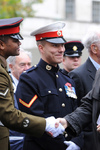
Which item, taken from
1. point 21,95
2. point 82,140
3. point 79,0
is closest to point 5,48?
point 21,95

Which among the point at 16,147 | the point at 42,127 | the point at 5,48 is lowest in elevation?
the point at 16,147

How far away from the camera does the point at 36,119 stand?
3.83m

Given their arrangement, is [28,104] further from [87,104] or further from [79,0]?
[79,0]

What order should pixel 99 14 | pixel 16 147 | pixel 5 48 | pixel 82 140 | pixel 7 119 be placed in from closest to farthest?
pixel 7 119, pixel 5 48, pixel 82 140, pixel 16 147, pixel 99 14

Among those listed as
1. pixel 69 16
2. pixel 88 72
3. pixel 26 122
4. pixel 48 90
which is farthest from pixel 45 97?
pixel 69 16

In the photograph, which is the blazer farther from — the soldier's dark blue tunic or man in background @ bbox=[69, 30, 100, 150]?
man in background @ bbox=[69, 30, 100, 150]

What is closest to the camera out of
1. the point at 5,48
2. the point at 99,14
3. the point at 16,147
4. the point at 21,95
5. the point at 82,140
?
the point at 5,48

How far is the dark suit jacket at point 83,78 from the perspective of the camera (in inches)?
194

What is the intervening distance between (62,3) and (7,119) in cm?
2195

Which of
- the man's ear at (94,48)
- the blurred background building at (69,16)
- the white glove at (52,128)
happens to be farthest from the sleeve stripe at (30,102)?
the blurred background building at (69,16)

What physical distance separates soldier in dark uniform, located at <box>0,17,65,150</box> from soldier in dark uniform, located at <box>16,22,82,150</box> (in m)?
0.34

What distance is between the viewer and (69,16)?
25.4 meters

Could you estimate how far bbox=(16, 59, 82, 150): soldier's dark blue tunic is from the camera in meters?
4.25

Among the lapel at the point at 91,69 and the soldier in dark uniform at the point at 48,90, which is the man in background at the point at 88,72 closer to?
the lapel at the point at 91,69
